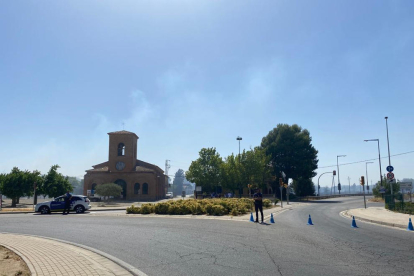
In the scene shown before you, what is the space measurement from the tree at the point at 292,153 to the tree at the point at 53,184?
3649cm

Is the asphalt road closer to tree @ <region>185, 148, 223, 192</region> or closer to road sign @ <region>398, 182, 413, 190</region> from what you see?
road sign @ <region>398, 182, 413, 190</region>

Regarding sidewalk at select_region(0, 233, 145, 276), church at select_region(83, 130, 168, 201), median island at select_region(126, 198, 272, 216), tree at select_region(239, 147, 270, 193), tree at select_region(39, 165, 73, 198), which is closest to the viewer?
sidewalk at select_region(0, 233, 145, 276)

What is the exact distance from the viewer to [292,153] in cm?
6131

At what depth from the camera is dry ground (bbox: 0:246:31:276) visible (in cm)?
636

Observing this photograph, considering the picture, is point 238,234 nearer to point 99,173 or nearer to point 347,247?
point 347,247

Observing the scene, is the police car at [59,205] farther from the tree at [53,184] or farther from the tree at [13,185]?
the tree at [53,184]

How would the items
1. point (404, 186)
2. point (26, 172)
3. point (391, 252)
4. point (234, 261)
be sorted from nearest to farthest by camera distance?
point (234, 261) < point (391, 252) < point (404, 186) < point (26, 172)

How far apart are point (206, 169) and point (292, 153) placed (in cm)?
1734

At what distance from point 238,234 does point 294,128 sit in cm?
5507

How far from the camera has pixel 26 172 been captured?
3744 centimetres

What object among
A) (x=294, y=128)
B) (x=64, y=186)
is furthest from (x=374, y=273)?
(x=294, y=128)

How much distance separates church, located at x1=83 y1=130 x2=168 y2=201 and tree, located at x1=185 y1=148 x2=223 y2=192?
287 inches

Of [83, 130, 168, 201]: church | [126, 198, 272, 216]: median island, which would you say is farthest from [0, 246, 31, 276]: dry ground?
[83, 130, 168, 201]: church

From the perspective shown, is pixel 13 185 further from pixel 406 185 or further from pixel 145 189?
pixel 406 185
